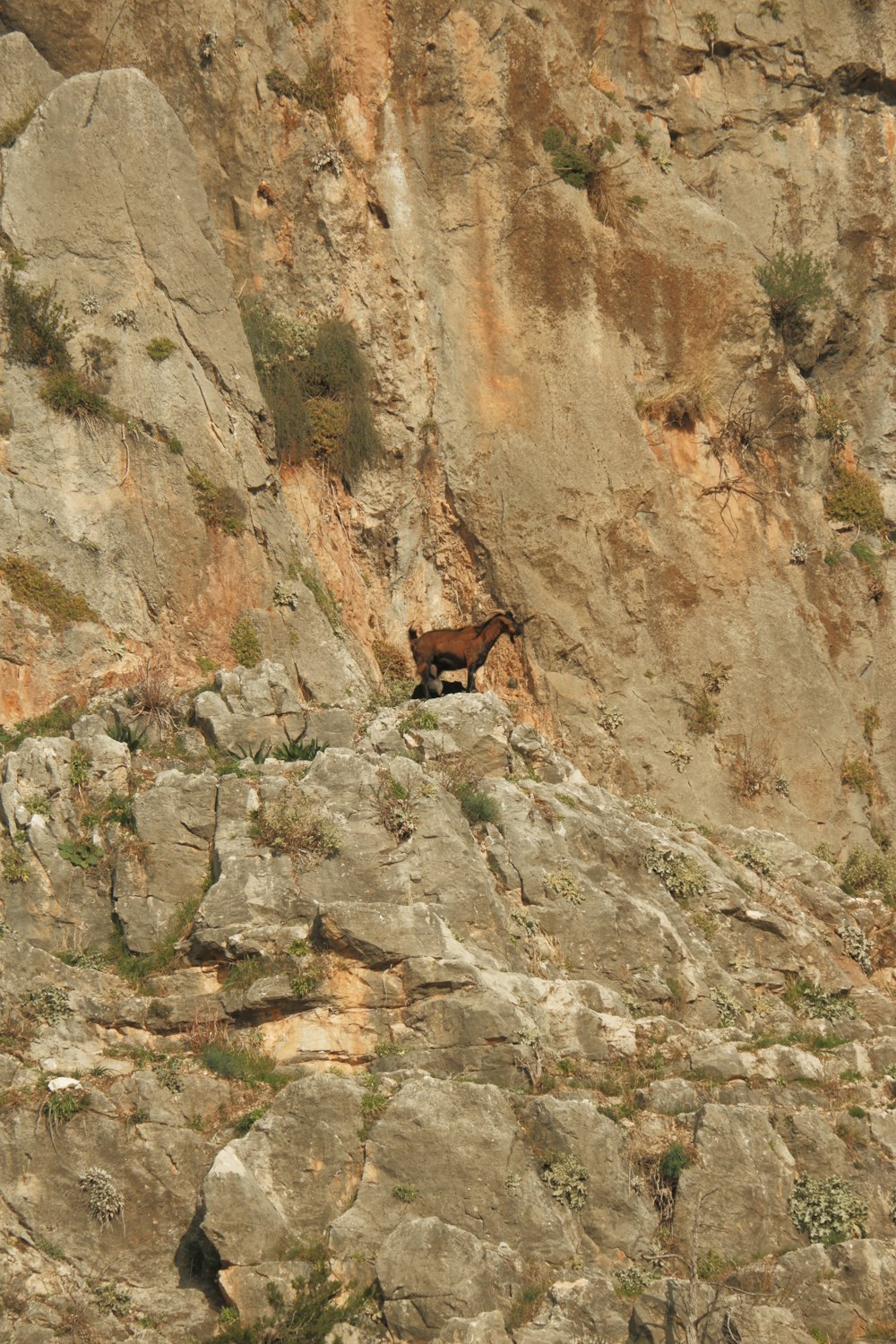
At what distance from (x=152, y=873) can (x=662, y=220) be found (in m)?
15.6

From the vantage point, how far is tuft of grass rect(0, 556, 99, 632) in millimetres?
19688

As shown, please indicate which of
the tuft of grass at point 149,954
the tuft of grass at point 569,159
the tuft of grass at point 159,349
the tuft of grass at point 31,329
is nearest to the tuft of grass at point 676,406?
the tuft of grass at point 569,159

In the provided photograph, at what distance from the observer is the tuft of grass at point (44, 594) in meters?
19.7

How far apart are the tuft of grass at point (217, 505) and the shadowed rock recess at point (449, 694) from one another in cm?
7

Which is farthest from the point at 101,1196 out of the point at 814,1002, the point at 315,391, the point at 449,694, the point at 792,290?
the point at 792,290

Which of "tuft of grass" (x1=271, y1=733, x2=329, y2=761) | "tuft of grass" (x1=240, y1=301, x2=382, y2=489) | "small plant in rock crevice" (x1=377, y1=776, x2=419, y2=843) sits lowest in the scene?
"tuft of grass" (x1=271, y1=733, x2=329, y2=761)

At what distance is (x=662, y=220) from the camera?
2641 centimetres

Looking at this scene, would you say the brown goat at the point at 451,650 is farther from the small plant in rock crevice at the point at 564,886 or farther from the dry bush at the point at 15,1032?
the dry bush at the point at 15,1032

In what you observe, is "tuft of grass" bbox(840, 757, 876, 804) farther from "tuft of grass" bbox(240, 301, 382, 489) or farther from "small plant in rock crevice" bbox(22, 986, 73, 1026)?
"small plant in rock crevice" bbox(22, 986, 73, 1026)

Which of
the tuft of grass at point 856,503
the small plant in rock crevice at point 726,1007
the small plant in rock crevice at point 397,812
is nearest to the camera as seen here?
the small plant in rock crevice at point 397,812

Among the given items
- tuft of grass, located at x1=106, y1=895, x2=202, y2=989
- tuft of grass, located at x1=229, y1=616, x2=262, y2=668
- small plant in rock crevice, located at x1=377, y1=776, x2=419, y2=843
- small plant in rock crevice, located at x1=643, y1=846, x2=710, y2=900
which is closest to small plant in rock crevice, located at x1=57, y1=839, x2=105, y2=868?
tuft of grass, located at x1=106, y1=895, x2=202, y2=989

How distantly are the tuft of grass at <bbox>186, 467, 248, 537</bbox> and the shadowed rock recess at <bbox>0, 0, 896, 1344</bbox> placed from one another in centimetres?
7

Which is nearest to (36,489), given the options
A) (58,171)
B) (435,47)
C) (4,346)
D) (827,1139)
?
(4,346)

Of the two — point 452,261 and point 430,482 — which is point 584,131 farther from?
point 430,482
